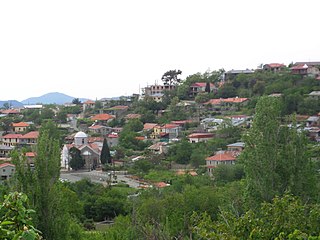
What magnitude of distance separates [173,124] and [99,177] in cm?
983

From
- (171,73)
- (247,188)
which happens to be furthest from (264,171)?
(171,73)

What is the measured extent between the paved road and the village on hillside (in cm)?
45

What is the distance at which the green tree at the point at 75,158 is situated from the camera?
27172 millimetres

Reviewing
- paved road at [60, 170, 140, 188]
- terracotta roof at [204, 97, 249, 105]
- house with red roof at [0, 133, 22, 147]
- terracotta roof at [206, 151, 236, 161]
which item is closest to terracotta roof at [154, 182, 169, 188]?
paved road at [60, 170, 140, 188]

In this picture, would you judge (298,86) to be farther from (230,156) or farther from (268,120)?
(268,120)

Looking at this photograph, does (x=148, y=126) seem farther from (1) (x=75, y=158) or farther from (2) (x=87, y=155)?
(1) (x=75, y=158)

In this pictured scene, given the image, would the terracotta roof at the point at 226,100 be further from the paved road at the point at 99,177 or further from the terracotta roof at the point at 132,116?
the paved road at the point at 99,177

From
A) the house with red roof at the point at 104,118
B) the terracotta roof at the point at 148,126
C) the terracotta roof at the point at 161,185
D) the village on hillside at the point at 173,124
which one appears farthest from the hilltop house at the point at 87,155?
the house with red roof at the point at 104,118

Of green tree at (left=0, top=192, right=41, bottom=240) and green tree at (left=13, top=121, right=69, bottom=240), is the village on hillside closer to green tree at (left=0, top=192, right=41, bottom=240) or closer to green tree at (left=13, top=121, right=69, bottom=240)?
green tree at (left=13, top=121, right=69, bottom=240)

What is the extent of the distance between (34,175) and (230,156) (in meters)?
17.5

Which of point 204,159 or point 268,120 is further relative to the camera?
point 204,159

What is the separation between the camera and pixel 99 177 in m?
24.1

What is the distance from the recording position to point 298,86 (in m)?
34.2

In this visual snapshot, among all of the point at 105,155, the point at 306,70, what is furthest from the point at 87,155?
the point at 306,70
